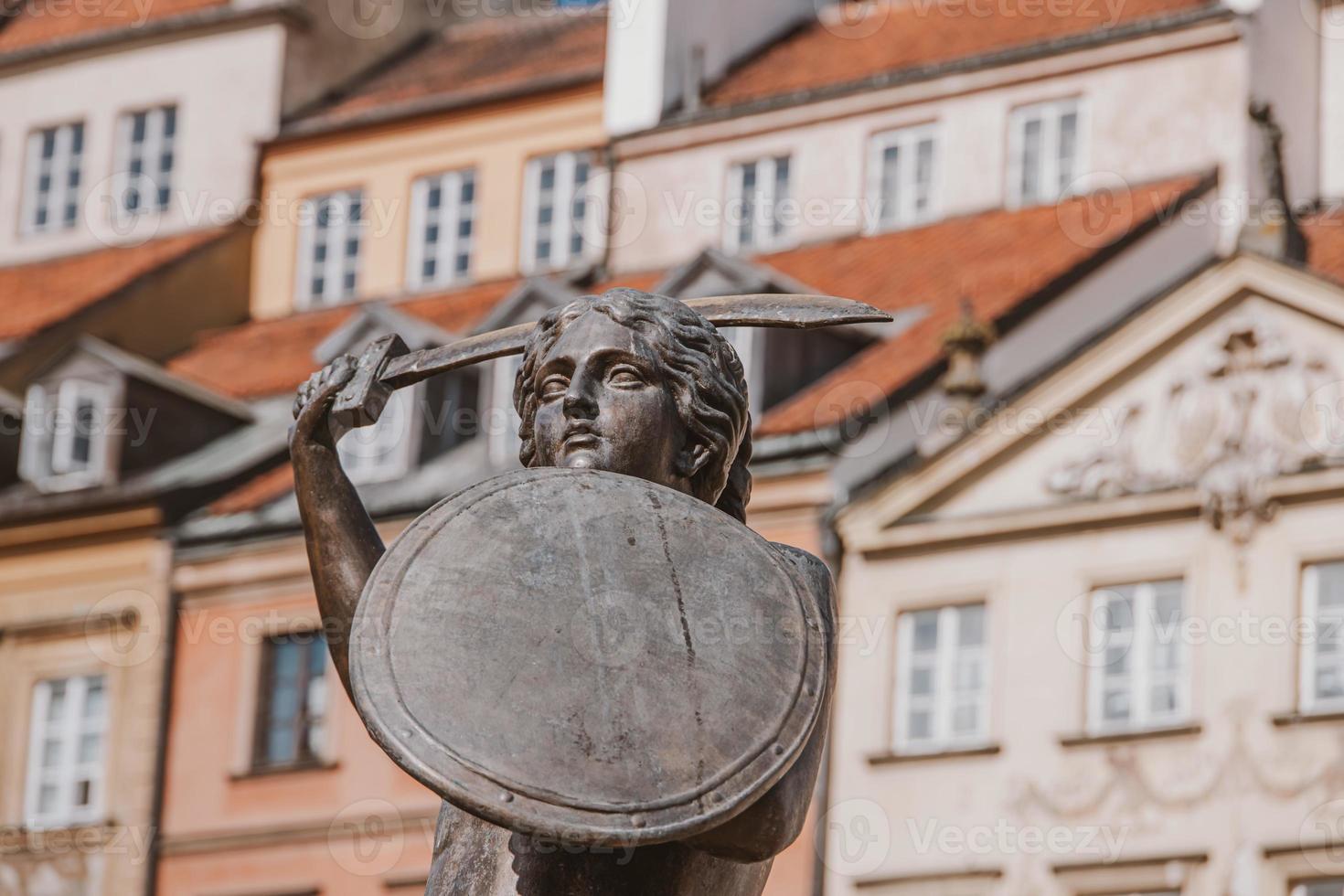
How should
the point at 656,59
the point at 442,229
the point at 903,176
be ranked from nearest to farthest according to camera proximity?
the point at 903,176, the point at 656,59, the point at 442,229

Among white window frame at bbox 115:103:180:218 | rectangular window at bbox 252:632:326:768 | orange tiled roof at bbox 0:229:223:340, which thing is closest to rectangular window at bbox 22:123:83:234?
white window frame at bbox 115:103:180:218

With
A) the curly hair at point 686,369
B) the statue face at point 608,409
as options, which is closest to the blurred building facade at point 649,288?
the curly hair at point 686,369

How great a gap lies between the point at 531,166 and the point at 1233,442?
45.1ft

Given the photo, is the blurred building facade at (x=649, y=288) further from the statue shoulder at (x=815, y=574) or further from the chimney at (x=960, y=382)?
the statue shoulder at (x=815, y=574)

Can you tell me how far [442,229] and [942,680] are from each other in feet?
43.1

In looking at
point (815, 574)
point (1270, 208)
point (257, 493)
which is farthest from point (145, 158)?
point (815, 574)

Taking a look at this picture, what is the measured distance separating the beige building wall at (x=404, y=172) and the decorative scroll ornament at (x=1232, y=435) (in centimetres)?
1172

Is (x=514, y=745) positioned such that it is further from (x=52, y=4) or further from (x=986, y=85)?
(x=52, y=4)

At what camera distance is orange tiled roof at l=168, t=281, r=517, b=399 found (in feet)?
125

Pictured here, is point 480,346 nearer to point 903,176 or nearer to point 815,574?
point 815,574

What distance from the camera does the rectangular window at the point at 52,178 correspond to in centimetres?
4475

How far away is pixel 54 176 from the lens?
4512 cm
